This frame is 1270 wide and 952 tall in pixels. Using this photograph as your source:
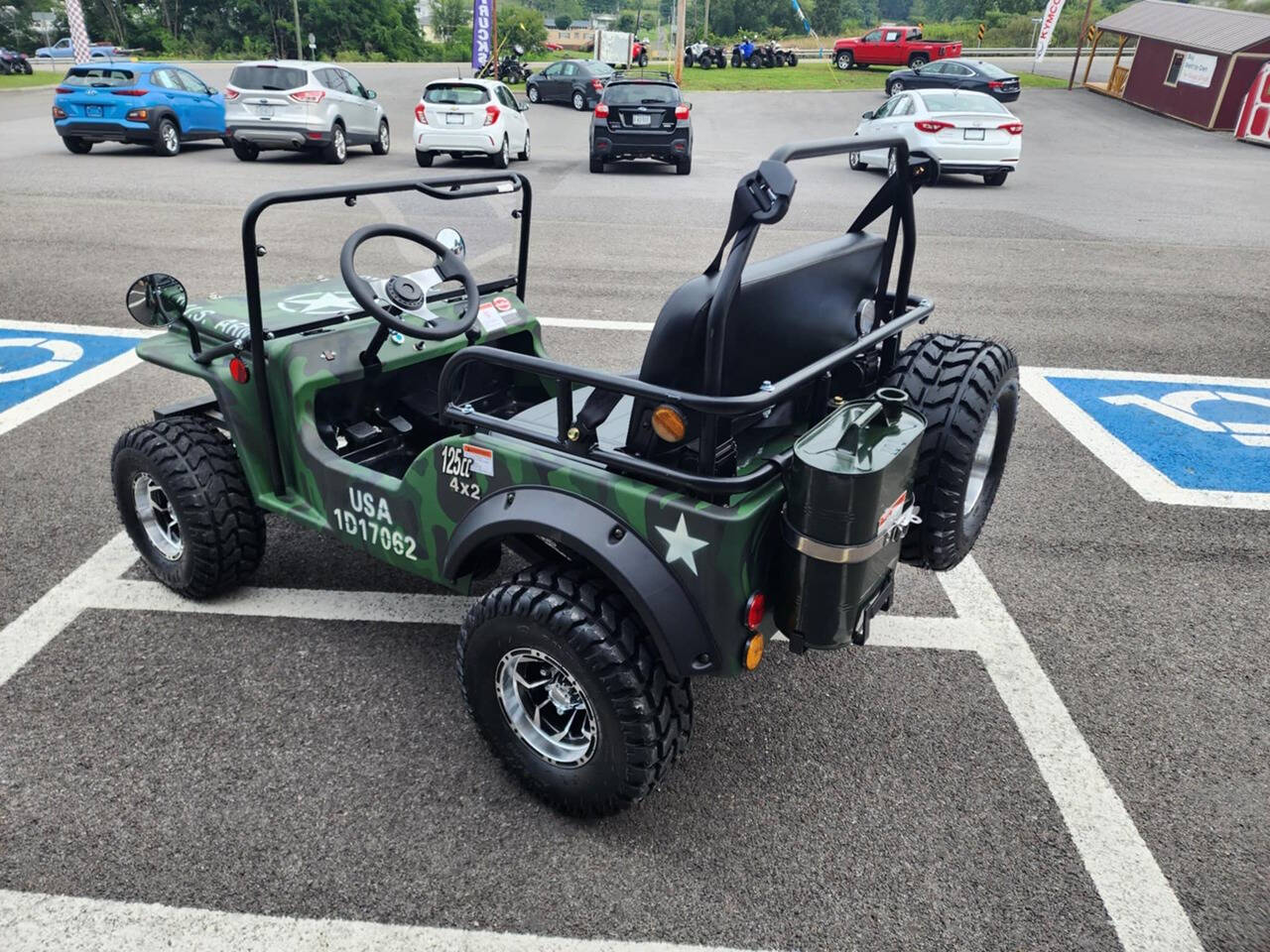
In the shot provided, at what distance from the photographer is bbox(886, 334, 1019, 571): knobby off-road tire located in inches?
113

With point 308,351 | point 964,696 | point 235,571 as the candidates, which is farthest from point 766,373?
point 235,571

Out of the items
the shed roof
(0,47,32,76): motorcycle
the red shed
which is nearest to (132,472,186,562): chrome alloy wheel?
the red shed

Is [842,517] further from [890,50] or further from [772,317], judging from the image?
[890,50]

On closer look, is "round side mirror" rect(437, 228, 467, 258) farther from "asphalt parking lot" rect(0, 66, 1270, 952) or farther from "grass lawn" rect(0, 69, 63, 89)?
"grass lawn" rect(0, 69, 63, 89)

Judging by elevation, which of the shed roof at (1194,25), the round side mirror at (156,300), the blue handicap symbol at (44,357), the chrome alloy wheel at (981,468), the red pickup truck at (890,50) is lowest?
the blue handicap symbol at (44,357)

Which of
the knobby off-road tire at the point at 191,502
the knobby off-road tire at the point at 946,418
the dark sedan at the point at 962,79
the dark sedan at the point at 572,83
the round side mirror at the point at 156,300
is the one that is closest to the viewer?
the knobby off-road tire at the point at 946,418

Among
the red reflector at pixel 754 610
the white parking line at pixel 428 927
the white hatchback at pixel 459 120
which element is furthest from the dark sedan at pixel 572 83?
the red reflector at pixel 754 610

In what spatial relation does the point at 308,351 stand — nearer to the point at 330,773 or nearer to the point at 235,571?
the point at 235,571

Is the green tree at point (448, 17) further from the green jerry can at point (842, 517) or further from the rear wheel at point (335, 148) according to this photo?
the green jerry can at point (842, 517)

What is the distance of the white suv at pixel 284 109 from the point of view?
14.8 meters

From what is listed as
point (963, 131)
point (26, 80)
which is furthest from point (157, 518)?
point (26, 80)

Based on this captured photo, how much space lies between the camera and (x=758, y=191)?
2100 millimetres

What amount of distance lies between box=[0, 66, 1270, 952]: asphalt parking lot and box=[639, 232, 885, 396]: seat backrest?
125 cm

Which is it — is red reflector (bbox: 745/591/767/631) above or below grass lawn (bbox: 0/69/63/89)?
above
